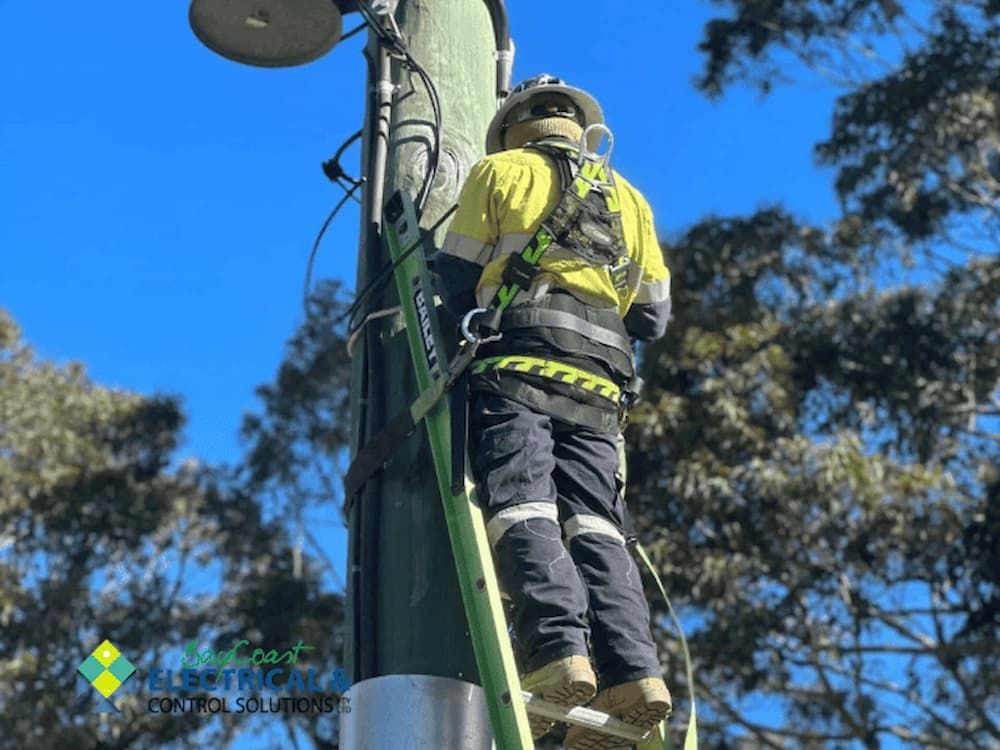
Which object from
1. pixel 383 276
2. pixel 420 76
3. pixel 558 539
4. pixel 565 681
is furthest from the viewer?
pixel 420 76

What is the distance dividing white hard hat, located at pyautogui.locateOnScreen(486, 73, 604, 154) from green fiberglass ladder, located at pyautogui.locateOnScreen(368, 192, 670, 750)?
0.33 m

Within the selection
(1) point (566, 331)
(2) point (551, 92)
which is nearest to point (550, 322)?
(1) point (566, 331)

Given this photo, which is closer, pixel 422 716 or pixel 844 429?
pixel 422 716

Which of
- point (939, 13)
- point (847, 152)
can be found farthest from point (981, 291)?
point (939, 13)

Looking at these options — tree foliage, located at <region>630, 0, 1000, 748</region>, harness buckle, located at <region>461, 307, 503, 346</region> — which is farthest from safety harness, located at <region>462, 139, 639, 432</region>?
tree foliage, located at <region>630, 0, 1000, 748</region>

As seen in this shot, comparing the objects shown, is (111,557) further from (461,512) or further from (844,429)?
(461,512)

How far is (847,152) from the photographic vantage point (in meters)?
16.5

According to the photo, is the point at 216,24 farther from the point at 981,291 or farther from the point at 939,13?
the point at 939,13

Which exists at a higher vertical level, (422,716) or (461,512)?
(461,512)

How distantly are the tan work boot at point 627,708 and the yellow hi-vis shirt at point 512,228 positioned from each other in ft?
2.94

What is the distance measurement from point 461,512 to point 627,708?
1.71ft

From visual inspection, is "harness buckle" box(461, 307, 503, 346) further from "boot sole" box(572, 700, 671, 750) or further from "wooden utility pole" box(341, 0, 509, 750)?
"boot sole" box(572, 700, 671, 750)

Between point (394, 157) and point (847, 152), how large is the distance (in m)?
13.5

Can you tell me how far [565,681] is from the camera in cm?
282
